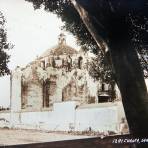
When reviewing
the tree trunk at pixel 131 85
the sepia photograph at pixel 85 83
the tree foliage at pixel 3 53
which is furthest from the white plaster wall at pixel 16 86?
the tree trunk at pixel 131 85

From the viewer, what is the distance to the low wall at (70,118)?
19.6 meters

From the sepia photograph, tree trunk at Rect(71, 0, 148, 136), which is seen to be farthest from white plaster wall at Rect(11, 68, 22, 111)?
tree trunk at Rect(71, 0, 148, 136)

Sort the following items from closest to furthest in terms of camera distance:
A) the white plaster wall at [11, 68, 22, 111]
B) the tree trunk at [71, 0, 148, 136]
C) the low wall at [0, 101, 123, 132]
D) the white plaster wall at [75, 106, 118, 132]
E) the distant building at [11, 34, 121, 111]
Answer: the tree trunk at [71, 0, 148, 136]
the white plaster wall at [75, 106, 118, 132]
the low wall at [0, 101, 123, 132]
the distant building at [11, 34, 121, 111]
the white plaster wall at [11, 68, 22, 111]

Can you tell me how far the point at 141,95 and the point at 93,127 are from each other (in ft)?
53.7

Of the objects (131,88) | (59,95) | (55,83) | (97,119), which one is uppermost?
(55,83)

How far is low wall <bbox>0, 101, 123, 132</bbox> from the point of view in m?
19.6

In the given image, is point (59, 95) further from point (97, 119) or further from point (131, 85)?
point (131, 85)

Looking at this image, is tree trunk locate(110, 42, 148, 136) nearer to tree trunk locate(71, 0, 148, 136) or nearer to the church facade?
tree trunk locate(71, 0, 148, 136)

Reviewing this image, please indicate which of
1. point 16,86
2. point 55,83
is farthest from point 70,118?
point 16,86

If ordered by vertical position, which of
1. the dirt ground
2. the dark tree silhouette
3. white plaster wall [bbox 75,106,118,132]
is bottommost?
the dirt ground

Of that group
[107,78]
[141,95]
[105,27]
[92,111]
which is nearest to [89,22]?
[105,27]

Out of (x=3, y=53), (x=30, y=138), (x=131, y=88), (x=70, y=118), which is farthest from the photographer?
(x=70, y=118)

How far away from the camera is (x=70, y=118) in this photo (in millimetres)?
23297

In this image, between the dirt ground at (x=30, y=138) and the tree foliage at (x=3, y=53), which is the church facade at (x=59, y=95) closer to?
the dirt ground at (x=30, y=138)
